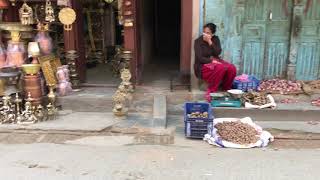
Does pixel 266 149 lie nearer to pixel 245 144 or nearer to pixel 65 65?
pixel 245 144

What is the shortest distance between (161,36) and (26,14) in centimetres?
575

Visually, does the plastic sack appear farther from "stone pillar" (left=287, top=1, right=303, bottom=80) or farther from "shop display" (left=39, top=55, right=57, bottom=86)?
"shop display" (left=39, top=55, right=57, bottom=86)

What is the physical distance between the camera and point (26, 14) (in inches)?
298

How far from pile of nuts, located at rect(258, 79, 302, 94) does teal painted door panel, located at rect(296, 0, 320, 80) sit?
11.4 inches

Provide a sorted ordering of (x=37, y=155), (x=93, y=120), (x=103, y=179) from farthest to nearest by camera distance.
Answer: (x=93, y=120) < (x=37, y=155) < (x=103, y=179)

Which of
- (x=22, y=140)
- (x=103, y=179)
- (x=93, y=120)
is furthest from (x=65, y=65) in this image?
(x=103, y=179)

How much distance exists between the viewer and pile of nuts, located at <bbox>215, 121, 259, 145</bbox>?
609cm

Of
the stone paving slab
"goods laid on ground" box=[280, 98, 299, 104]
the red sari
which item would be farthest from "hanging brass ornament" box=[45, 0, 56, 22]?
"goods laid on ground" box=[280, 98, 299, 104]

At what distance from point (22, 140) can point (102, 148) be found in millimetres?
1303

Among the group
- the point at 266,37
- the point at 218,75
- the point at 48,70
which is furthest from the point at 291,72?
the point at 48,70

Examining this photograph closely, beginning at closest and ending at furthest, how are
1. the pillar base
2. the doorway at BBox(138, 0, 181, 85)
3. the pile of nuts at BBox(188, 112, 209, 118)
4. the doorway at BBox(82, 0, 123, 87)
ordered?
the pile of nuts at BBox(188, 112, 209, 118) < the pillar base < the doorway at BBox(82, 0, 123, 87) < the doorway at BBox(138, 0, 181, 85)

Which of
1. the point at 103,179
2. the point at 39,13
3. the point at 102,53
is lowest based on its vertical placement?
the point at 103,179

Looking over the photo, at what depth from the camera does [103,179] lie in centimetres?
498

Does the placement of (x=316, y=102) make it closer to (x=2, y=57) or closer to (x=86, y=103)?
(x=86, y=103)
